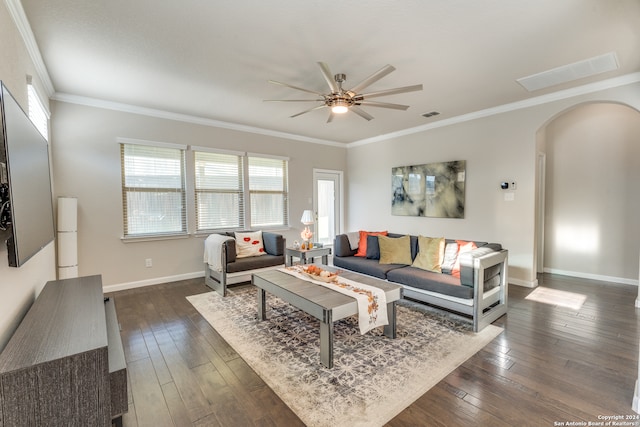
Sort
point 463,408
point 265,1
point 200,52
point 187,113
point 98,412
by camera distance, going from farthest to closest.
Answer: point 187,113 < point 200,52 < point 265,1 < point 463,408 < point 98,412

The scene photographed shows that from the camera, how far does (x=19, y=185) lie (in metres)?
1.53

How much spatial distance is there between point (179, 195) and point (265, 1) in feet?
11.5

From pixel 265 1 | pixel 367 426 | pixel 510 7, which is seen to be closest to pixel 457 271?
pixel 367 426

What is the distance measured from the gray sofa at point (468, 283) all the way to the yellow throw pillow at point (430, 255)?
93mm

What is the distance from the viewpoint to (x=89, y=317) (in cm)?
166

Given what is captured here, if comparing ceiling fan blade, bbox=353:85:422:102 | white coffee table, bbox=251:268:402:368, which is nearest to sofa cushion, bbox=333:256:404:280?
white coffee table, bbox=251:268:402:368

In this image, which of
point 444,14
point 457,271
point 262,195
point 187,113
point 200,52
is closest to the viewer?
point 444,14

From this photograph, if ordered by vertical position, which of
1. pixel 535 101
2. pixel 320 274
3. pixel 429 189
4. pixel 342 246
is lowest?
pixel 320 274

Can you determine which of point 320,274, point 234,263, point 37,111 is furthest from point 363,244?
point 37,111

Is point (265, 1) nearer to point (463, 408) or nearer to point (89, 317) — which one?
point (89, 317)

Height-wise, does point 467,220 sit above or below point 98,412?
above

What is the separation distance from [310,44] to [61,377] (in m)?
2.81

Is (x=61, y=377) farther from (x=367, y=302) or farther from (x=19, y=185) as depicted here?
(x=367, y=302)

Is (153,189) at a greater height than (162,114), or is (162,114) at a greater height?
(162,114)
